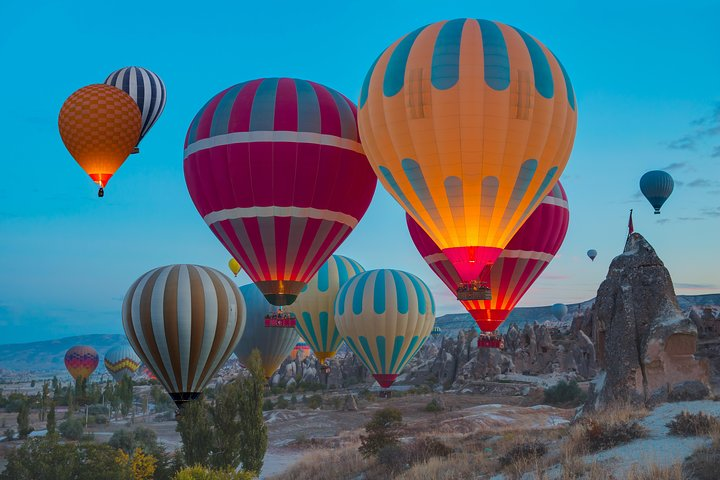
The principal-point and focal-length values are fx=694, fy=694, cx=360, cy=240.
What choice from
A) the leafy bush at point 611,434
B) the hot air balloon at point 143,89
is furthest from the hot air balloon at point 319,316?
the leafy bush at point 611,434

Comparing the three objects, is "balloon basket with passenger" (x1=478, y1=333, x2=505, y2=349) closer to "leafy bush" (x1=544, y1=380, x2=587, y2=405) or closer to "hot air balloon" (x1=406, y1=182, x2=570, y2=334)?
"hot air balloon" (x1=406, y1=182, x2=570, y2=334)

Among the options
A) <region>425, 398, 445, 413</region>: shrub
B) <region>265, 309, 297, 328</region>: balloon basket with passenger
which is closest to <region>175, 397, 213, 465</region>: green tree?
<region>265, 309, 297, 328</region>: balloon basket with passenger

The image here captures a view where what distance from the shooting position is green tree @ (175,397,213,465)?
21.5 meters

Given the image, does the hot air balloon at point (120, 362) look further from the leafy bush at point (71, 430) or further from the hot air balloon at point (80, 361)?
the leafy bush at point (71, 430)

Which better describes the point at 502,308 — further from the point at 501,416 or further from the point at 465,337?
the point at 465,337

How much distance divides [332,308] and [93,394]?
125 feet

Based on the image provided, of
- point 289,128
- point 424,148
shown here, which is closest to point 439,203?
point 424,148

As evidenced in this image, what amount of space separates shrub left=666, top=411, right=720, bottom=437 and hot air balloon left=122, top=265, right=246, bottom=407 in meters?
18.7

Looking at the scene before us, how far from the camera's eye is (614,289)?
14344 mm

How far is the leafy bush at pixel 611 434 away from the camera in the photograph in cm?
1016

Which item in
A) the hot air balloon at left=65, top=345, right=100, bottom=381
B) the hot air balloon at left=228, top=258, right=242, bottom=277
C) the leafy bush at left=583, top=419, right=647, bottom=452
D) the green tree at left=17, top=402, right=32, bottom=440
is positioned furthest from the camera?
the hot air balloon at left=65, top=345, right=100, bottom=381

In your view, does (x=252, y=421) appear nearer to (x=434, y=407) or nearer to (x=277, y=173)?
(x=277, y=173)

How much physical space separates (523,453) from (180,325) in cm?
1705

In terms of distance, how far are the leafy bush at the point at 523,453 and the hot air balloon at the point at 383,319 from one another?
26019mm
